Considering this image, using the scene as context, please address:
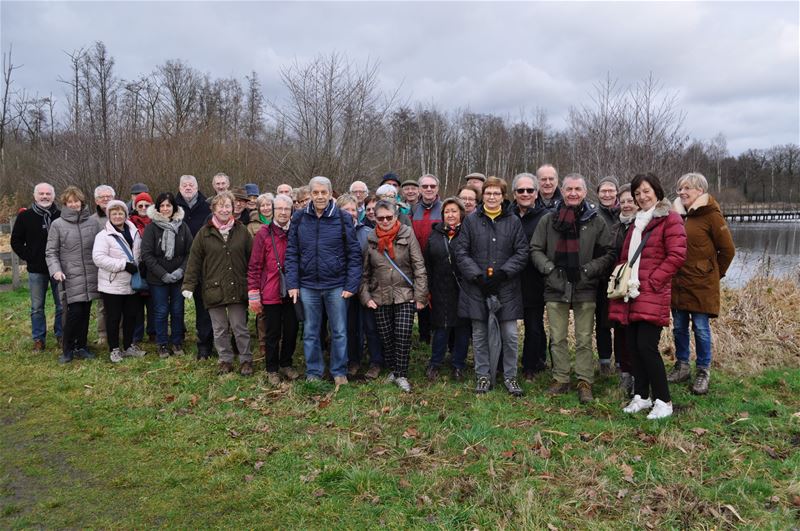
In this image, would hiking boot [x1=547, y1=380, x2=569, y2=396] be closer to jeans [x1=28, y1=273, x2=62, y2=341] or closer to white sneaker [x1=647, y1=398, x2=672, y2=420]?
→ white sneaker [x1=647, y1=398, x2=672, y2=420]

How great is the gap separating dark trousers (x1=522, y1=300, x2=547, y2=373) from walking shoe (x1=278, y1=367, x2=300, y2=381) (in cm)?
282

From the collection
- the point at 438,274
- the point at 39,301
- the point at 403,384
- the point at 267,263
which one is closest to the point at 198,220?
the point at 267,263

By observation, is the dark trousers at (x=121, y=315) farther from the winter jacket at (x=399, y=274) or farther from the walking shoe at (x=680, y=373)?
the walking shoe at (x=680, y=373)

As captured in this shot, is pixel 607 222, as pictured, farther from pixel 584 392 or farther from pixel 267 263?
pixel 267 263

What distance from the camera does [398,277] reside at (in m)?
6.11

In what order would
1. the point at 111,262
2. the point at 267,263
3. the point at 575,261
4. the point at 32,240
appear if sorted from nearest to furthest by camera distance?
the point at 575,261 → the point at 267,263 → the point at 111,262 → the point at 32,240

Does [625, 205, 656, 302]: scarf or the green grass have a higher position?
[625, 205, 656, 302]: scarf

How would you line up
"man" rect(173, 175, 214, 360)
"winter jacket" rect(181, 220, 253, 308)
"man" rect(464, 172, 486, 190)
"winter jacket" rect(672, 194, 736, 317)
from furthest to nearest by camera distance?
"man" rect(173, 175, 214, 360) < "man" rect(464, 172, 486, 190) < "winter jacket" rect(181, 220, 253, 308) < "winter jacket" rect(672, 194, 736, 317)

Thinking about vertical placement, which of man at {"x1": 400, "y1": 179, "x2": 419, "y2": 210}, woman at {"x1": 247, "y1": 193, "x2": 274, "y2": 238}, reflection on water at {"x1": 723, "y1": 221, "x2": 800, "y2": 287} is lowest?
reflection on water at {"x1": 723, "y1": 221, "x2": 800, "y2": 287}

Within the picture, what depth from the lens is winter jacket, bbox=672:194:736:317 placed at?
5621mm

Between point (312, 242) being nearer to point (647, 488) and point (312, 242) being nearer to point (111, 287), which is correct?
point (111, 287)

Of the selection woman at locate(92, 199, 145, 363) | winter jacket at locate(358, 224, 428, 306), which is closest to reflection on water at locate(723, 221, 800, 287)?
winter jacket at locate(358, 224, 428, 306)

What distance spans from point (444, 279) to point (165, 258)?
3837 mm

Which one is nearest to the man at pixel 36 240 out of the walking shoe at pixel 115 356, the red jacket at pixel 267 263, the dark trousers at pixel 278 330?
the walking shoe at pixel 115 356
